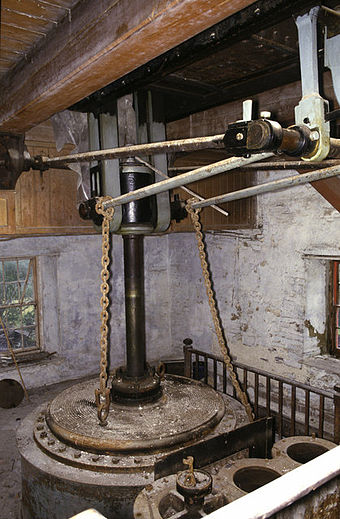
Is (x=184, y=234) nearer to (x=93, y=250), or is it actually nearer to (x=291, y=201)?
(x=93, y=250)

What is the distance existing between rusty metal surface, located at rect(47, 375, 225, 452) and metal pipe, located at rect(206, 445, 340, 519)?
2.33m

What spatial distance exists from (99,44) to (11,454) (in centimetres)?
503

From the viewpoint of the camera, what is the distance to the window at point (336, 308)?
5980 mm

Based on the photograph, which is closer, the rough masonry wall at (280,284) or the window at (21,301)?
the rough masonry wall at (280,284)

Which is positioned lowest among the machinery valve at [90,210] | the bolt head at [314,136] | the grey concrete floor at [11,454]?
the grey concrete floor at [11,454]

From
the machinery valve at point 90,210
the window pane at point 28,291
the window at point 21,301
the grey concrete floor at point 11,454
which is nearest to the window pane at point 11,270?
the window at point 21,301

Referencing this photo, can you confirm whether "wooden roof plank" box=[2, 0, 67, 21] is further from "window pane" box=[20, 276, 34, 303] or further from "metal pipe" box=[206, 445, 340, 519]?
"window pane" box=[20, 276, 34, 303]

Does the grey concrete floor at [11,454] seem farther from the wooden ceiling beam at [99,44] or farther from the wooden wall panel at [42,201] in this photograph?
the wooden ceiling beam at [99,44]

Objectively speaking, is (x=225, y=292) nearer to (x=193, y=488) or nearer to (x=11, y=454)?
(x=11, y=454)

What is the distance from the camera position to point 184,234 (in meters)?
8.30

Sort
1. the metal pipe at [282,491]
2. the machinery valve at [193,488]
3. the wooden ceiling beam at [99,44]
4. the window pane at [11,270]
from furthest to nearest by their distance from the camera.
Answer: the window pane at [11,270], the machinery valve at [193,488], the wooden ceiling beam at [99,44], the metal pipe at [282,491]

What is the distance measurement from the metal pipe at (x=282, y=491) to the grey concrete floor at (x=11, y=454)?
3932 millimetres

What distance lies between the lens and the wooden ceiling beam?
150cm

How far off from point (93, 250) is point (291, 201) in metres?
3.80
